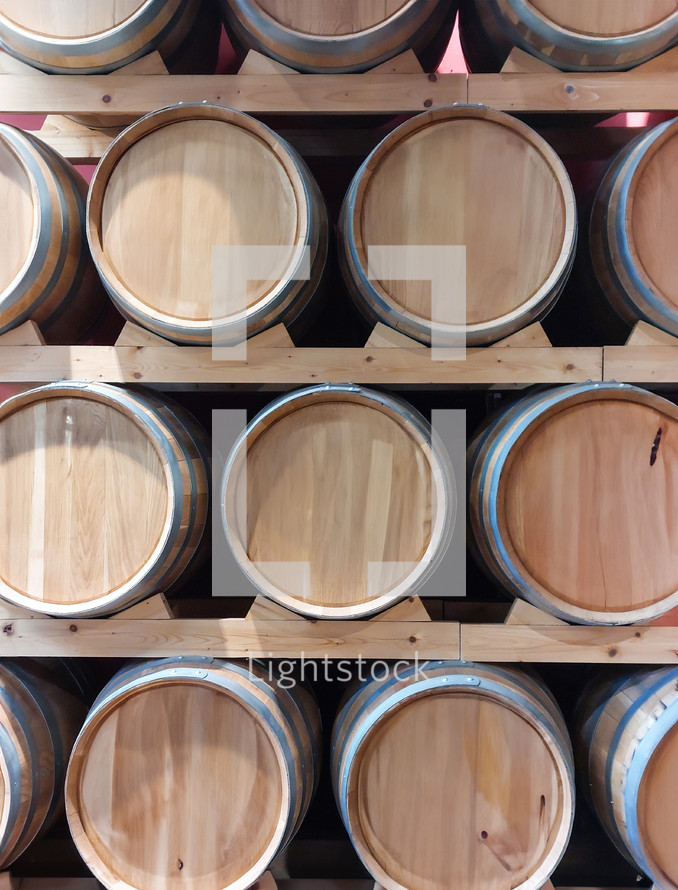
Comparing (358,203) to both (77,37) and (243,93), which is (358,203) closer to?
(243,93)

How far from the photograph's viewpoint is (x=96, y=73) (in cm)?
178

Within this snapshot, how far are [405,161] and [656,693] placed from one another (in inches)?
64.6

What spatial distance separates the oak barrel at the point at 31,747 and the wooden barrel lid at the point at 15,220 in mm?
1193

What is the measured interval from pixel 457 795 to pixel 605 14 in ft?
7.13

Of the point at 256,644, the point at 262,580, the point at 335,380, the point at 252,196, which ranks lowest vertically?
the point at 256,644

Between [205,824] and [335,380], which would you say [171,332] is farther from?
[205,824]

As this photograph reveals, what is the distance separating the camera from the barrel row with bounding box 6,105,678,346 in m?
1.64

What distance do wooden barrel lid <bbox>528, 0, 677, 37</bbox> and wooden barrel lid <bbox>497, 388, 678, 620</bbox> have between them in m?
1.01

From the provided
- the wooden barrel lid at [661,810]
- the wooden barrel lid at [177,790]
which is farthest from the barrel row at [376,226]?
the wooden barrel lid at [661,810]

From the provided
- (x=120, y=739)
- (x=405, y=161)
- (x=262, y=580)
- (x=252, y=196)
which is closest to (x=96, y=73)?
(x=252, y=196)

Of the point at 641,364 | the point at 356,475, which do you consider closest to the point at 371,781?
the point at 356,475

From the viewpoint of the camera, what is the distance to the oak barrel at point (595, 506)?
1631mm

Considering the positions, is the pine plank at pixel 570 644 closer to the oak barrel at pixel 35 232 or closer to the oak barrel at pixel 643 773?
the oak barrel at pixel 643 773

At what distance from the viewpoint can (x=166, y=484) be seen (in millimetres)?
1676
